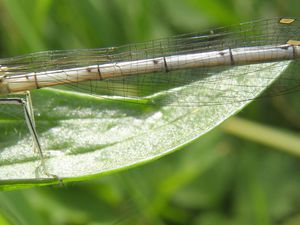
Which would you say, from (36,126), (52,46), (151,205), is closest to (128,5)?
(52,46)

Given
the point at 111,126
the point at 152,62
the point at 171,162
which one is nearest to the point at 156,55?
the point at 152,62

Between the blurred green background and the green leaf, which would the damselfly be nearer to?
the green leaf

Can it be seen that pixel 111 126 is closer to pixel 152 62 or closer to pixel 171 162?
pixel 152 62

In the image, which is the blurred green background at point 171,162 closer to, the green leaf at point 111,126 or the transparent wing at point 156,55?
the transparent wing at point 156,55

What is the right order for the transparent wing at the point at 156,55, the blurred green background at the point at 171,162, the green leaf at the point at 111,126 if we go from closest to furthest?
the green leaf at the point at 111,126 → the transparent wing at the point at 156,55 → the blurred green background at the point at 171,162

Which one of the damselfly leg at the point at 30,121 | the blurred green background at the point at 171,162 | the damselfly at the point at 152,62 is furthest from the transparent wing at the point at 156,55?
the blurred green background at the point at 171,162

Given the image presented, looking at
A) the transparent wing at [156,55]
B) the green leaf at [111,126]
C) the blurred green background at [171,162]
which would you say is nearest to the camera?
the green leaf at [111,126]
